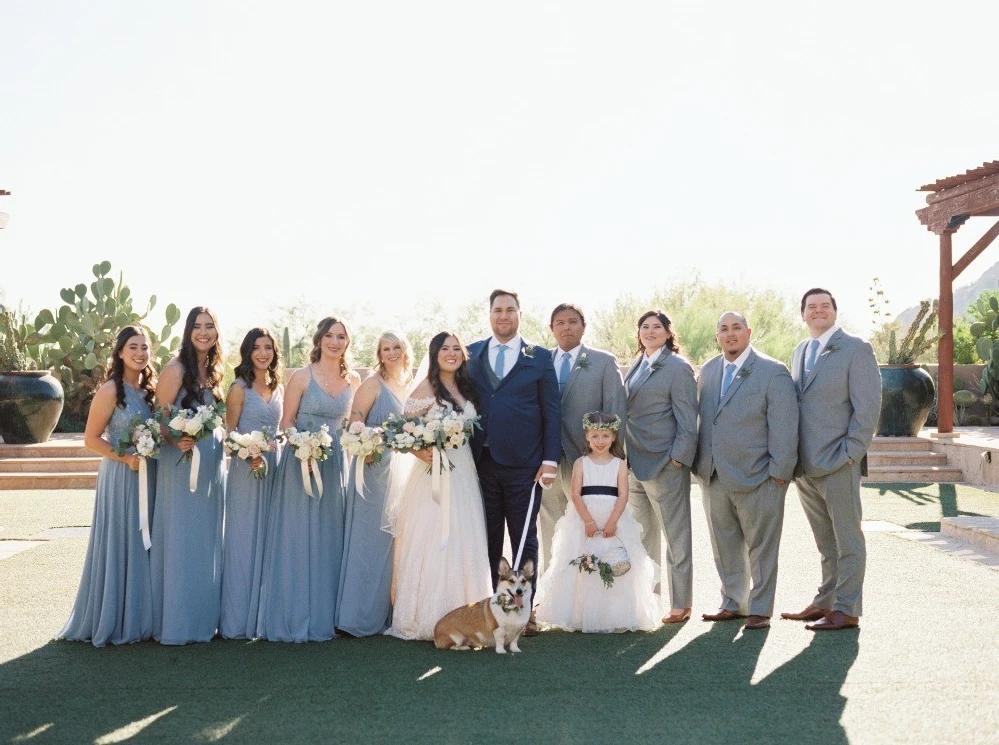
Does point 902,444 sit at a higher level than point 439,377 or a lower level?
lower

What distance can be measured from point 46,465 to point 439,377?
10915 mm

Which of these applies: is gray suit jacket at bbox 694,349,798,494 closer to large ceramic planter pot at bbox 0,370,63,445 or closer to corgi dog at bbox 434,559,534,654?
corgi dog at bbox 434,559,534,654

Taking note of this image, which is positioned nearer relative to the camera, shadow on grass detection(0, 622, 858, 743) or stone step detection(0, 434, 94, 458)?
shadow on grass detection(0, 622, 858, 743)

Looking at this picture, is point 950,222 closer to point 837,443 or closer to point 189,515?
point 837,443

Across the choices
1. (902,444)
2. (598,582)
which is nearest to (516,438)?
(598,582)

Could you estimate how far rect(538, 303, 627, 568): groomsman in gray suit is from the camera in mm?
6750

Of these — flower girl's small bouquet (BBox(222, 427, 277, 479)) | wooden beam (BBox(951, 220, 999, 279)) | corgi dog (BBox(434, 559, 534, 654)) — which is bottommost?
corgi dog (BBox(434, 559, 534, 654))

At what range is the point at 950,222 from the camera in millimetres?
15055

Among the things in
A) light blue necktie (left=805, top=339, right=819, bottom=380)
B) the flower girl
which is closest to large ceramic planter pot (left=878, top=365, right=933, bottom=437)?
light blue necktie (left=805, top=339, right=819, bottom=380)

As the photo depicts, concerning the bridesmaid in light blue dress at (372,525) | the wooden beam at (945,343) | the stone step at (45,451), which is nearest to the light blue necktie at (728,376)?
the bridesmaid in light blue dress at (372,525)

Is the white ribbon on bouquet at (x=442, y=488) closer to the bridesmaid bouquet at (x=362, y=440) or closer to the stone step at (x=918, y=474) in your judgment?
the bridesmaid bouquet at (x=362, y=440)

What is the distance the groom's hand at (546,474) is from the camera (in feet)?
20.7

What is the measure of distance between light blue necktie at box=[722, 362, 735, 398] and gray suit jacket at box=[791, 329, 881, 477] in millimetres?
463

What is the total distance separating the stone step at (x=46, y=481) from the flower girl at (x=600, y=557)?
10112 mm
